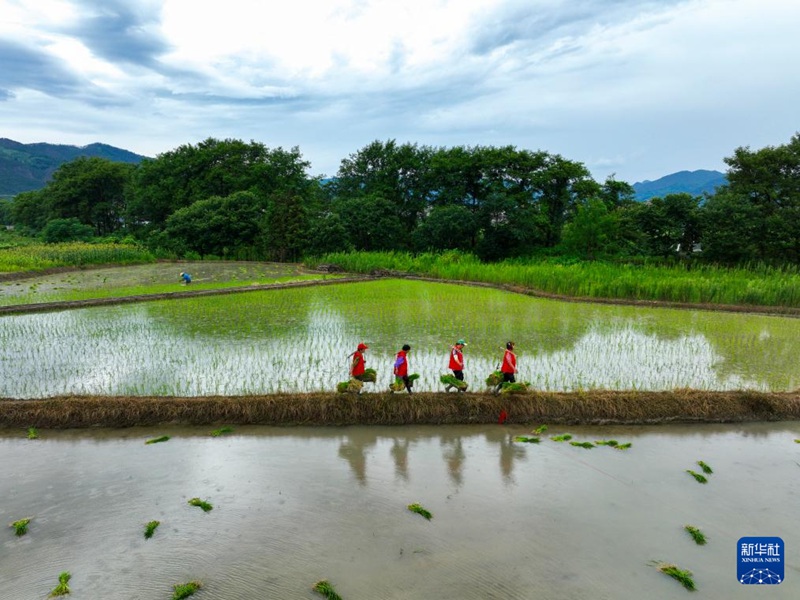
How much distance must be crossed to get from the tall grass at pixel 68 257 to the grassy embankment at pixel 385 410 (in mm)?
21431

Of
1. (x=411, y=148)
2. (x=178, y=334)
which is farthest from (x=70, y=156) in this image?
(x=178, y=334)

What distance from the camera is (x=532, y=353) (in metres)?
10.7

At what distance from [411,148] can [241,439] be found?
35.6 metres

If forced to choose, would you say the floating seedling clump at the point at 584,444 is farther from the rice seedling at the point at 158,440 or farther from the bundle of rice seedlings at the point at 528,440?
the rice seedling at the point at 158,440

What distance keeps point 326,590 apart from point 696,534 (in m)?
3.71

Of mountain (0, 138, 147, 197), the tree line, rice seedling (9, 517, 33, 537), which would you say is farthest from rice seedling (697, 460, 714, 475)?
mountain (0, 138, 147, 197)

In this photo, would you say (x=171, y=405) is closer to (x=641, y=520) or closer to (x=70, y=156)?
(x=641, y=520)

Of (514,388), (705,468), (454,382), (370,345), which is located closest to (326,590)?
(454,382)

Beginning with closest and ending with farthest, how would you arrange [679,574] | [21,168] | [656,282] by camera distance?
[679,574], [656,282], [21,168]

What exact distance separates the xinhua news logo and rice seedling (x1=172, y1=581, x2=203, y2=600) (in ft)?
16.0

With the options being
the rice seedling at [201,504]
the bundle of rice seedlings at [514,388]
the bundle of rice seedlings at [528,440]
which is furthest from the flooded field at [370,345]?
the rice seedling at [201,504]

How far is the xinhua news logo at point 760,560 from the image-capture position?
4.20 meters

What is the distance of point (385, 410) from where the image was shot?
764cm

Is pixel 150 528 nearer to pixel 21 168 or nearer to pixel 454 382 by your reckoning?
pixel 454 382
